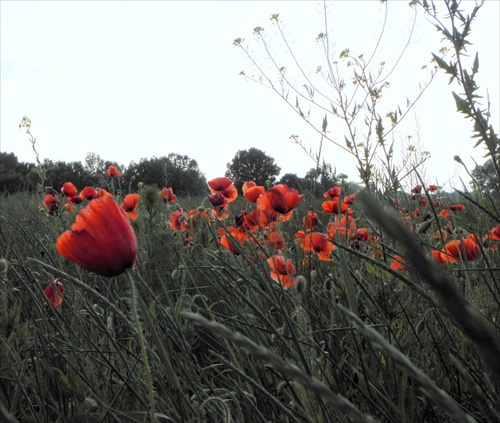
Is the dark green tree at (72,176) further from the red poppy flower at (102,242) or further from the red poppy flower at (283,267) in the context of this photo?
the red poppy flower at (102,242)

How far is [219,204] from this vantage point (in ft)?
7.99

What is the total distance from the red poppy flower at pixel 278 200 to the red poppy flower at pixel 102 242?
106 cm

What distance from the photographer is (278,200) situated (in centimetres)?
185

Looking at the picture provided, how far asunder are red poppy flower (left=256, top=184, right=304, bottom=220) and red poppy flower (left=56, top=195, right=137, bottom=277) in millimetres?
1061

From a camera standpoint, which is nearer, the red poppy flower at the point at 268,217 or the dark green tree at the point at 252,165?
the red poppy flower at the point at 268,217

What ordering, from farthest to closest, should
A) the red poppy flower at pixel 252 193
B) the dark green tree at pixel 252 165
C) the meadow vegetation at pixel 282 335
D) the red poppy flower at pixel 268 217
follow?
the dark green tree at pixel 252 165, the red poppy flower at pixel 252 193, the red poppy flower at pixel 268 217, the meadow vegetation at pixel 282 335

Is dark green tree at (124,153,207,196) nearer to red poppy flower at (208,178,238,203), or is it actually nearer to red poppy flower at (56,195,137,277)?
red poppy flower at (208,178,238,203)

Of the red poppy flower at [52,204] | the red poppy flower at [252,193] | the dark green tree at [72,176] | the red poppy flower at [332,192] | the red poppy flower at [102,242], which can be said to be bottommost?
the red poppy flower at [102,242]

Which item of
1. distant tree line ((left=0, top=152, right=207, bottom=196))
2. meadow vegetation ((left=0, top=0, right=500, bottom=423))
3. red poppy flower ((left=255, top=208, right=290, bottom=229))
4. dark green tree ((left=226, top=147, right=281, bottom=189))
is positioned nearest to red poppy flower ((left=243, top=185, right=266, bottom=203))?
meadow vegetation ((left=0, top=0, right=500, bottom=423))

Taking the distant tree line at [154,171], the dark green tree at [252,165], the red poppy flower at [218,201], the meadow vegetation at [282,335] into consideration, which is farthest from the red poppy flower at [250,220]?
the dark green tree at [252,165]

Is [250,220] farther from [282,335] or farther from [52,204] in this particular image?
[52,204]

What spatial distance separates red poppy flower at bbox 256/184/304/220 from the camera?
1.84 meters

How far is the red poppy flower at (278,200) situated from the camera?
1843 mm

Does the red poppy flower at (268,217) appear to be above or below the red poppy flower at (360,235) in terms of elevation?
above
